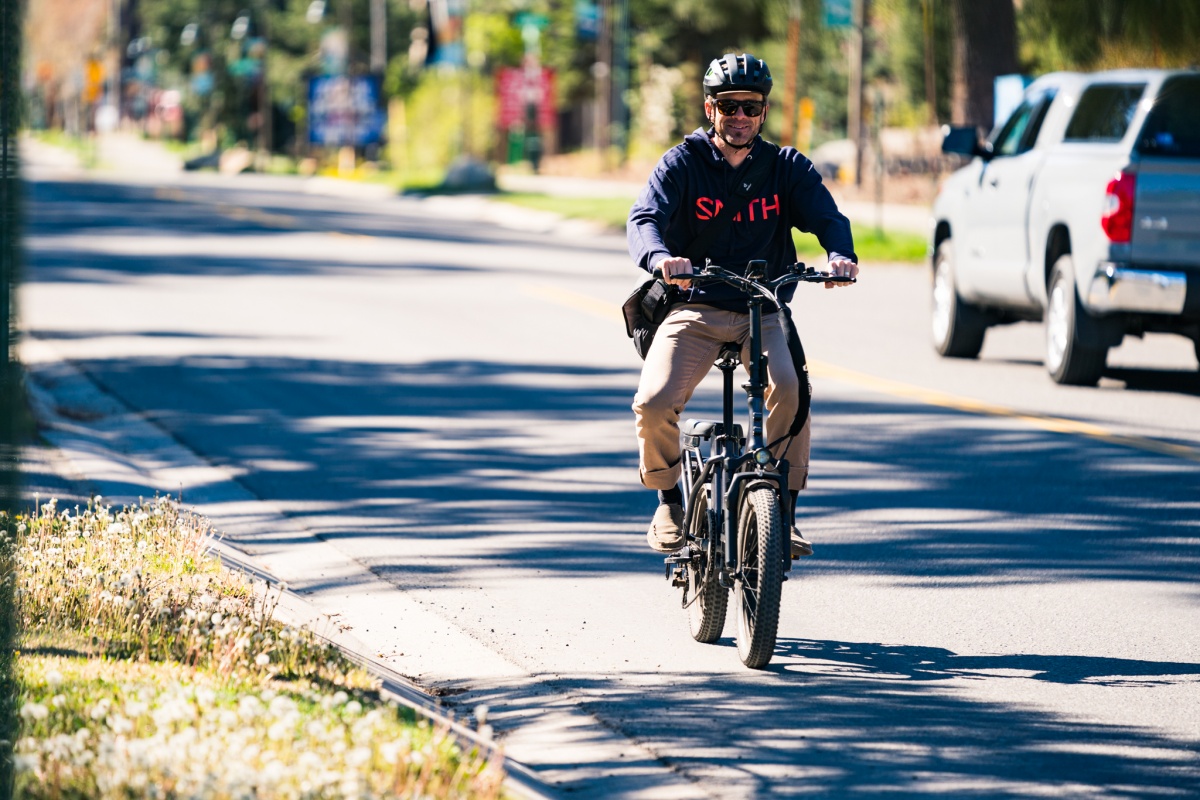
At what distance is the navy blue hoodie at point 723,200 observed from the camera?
671 centimetres

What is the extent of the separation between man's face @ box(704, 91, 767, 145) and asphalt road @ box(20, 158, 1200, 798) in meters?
1.84

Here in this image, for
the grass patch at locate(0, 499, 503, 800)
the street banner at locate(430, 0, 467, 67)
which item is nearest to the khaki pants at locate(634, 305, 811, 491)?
the grass patch at locate(0, 499, 503, 800)

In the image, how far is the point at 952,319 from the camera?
15.2 m

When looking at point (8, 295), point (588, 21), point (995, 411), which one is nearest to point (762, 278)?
point (8, 295)

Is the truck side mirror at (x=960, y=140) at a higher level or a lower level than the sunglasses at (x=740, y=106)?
higher

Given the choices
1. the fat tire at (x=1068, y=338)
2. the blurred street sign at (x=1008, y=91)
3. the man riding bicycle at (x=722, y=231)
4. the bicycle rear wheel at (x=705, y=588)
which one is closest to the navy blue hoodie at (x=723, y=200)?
the man riding bicycle at (x=722, y=231)

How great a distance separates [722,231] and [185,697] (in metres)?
2.65

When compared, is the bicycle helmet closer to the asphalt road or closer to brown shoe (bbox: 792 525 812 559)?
brown shoe (bbox: 792 525 812 559)

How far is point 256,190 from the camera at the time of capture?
51.4 meters

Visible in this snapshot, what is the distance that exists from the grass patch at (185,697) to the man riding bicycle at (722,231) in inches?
61.7

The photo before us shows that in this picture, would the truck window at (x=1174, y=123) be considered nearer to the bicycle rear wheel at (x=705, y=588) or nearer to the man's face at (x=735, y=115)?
the man's face at (x=735, y=115)

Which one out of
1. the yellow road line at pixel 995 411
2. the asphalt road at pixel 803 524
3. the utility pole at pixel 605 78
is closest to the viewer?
the asphalt road at pixel 803 524

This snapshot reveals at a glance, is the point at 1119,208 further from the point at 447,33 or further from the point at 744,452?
the point at 447,33

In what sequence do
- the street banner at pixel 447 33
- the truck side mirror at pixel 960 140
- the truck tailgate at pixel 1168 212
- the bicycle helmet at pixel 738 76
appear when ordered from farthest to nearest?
the street banner at pixel 447 33 < the truck side mirror at pixel 960 140 < the truck tailgate at pixel 1168 212 < the bicycle helmet at pixel 738 76
